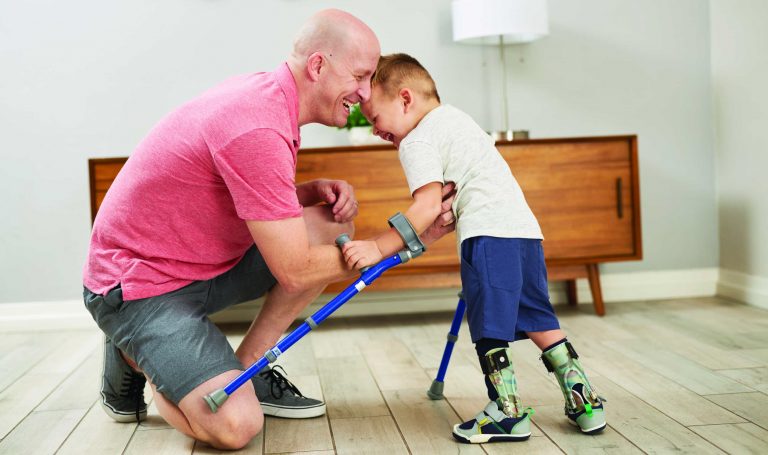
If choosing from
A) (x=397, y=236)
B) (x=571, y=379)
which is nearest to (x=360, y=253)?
(x=397, y=236)

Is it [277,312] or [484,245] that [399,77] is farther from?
[277,312]

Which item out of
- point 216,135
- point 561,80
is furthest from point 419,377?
point 561,80

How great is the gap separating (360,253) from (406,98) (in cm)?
41

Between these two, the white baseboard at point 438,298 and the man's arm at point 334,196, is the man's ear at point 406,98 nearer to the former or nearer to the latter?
the man's arm at point 334,196

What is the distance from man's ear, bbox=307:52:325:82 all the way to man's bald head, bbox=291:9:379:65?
0.02 m

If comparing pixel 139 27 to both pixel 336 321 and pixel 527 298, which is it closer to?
pixel 336 321

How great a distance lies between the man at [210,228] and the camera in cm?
189

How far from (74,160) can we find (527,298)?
→ 2483 mm

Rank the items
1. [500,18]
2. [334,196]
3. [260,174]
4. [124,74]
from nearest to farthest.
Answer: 1. [260,174]
2. [334,196]
3. [500,18]
4. [124,74]

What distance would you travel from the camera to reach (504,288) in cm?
197

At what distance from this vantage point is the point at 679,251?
410cm

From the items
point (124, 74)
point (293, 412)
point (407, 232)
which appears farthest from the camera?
point (124, 74)

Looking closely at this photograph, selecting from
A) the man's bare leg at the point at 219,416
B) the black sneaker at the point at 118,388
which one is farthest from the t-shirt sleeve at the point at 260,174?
the black sneaker at the point at 118,388

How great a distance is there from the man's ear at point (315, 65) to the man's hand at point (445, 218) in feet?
1.31
